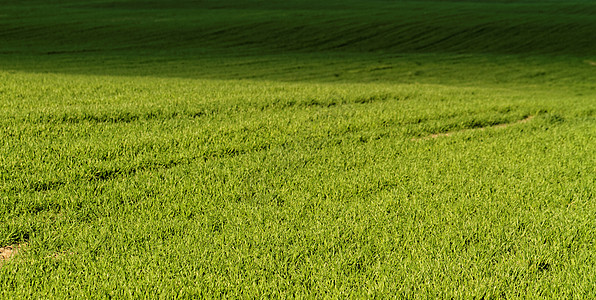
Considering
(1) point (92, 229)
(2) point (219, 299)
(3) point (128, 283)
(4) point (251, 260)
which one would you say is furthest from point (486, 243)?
(1) point (92, 229)

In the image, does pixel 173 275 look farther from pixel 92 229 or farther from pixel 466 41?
pixel 466 41

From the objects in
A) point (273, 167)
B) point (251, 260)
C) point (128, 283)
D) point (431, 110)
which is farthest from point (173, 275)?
point (431, 110)

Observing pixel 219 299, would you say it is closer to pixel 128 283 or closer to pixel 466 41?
pixel 128 283

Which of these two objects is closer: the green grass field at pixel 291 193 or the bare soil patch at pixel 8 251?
the green grass field at pixel 291 193

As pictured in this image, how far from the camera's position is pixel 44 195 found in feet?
14.5

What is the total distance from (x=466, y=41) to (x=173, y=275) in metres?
34.8

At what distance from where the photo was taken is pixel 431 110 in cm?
947

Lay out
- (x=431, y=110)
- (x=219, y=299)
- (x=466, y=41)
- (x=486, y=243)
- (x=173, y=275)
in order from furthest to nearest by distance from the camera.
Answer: (x=466, y=41) → (x=431, y=110) → (x=486, y=243) → (x=173, y=275) → (x=219, y=299)

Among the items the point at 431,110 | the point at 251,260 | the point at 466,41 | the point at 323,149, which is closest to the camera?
the point at 251,260

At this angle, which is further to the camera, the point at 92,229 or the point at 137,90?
the point at 137,90

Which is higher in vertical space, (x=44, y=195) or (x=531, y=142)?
(x=44, y=195)

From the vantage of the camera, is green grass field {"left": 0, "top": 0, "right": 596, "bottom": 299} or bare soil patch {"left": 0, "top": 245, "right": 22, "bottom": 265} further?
bare soil patch {"left": 0, "top": 245, "right": 22, "bottom": 265}

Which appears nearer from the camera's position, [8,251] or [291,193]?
[8,251]

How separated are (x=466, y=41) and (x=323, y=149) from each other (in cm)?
3123
